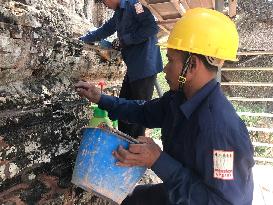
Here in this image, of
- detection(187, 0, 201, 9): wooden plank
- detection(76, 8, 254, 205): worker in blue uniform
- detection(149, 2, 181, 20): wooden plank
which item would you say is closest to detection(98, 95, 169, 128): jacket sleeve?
detection(76, 8, 254, 205): worker in blue uniform

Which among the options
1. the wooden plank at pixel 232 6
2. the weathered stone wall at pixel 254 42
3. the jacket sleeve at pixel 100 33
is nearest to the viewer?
the jacket sleeve at pixel 100 33

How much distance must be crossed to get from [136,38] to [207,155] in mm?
1599

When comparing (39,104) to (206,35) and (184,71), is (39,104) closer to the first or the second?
(184,71)

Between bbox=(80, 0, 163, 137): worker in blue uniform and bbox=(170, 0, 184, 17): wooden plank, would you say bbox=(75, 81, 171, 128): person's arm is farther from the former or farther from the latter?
bbox=(170, 0, 184, 17): wooden plank

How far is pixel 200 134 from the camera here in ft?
5.12

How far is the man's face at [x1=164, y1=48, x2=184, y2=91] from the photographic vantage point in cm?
172

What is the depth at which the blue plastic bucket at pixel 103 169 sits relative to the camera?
1.64 m

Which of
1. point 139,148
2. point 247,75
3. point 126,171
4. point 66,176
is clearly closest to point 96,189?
point 126,171

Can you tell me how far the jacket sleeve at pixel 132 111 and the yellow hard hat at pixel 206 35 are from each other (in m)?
0.50

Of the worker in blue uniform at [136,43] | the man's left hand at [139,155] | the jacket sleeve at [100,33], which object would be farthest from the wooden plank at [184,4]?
the man's left hand at [139,155]

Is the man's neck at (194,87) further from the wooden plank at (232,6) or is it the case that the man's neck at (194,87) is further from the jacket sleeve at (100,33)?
the wooden plank at (232,6)

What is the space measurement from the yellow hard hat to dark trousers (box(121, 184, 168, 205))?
83 cm

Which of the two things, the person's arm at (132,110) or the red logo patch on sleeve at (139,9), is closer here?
the person's arm at (132,110)

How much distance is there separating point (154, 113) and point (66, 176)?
707mm
